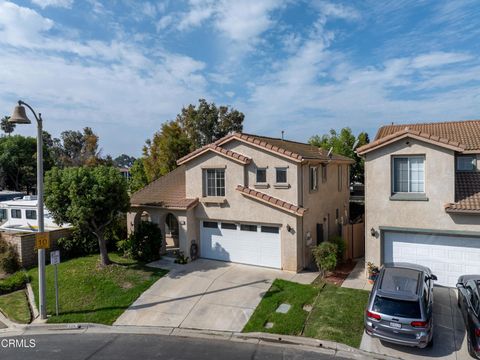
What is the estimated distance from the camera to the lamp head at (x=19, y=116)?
11.3m

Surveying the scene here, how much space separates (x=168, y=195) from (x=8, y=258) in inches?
353

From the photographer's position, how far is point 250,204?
16.9 meters

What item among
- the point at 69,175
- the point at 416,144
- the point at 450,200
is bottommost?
the point at 450,200

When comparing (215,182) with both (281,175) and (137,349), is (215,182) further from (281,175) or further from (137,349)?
(137,349)

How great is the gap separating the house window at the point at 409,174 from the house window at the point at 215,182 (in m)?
8.35

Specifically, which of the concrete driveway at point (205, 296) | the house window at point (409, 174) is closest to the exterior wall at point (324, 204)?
the concrete driveway at point (205, 296)

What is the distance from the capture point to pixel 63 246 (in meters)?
19.7

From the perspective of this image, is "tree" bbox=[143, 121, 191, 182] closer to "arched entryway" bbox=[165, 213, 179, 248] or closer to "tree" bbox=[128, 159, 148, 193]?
"tree" bbox=[128, 159, 148, 193]

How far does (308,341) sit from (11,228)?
20.6 metres

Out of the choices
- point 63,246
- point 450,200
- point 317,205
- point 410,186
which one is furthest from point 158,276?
point 450,200

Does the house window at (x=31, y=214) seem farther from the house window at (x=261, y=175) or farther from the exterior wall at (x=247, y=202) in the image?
the house window at (x=261, y=175)

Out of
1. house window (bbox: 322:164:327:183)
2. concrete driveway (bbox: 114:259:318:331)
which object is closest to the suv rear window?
concrete driveway (bbox: 114:259:318:331)

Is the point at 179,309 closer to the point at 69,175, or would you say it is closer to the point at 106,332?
the point at 106,332

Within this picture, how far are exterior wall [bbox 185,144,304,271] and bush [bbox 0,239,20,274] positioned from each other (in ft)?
32.5
